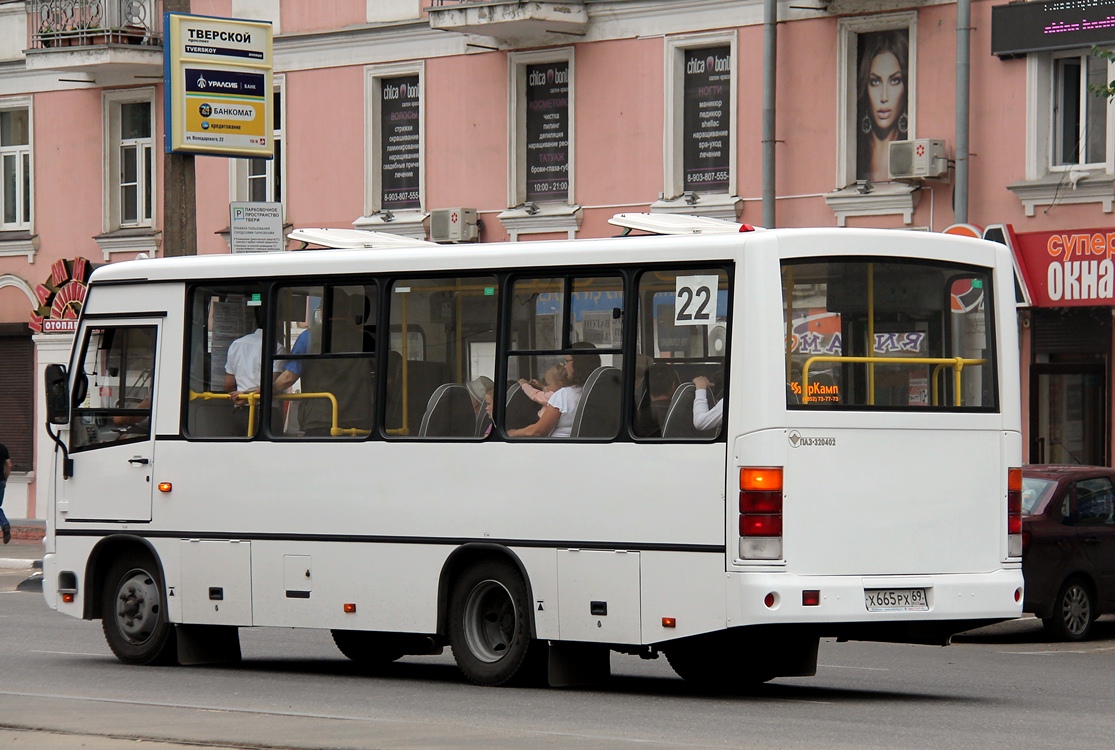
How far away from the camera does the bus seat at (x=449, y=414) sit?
12594 millimetres

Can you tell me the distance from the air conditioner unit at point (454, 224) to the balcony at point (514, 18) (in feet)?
8.26

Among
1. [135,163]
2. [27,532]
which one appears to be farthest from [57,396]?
[135,163]

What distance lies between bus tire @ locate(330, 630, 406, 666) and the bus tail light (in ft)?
15.2

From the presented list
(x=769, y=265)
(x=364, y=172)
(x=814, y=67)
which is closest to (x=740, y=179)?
(x=814, y=67)

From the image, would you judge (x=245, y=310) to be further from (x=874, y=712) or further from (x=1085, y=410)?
(x=1085, y=410)

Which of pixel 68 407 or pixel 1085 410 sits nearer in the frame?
pixel 68 407

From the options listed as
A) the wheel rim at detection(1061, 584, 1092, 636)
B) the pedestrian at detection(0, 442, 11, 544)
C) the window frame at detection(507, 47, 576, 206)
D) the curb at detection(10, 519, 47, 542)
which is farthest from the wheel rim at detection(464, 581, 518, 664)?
the curb at detection(10, 519, 47, 542)

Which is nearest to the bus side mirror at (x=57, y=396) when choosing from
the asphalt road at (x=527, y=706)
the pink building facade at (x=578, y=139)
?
the asphalt road at (x=527, y=706)

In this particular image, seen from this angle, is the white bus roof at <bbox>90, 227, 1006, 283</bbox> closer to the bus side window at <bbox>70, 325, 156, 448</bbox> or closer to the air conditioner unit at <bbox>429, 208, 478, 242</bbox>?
the bus side window at <bbox>70, 325, 156, 448</bbox>

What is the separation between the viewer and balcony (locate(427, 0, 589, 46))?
27.3 m

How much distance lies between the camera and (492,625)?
1260 cm

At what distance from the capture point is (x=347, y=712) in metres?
11.2

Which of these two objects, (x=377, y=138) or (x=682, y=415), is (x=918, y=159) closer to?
(x=377, y=138)

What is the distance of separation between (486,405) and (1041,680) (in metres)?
4.60
